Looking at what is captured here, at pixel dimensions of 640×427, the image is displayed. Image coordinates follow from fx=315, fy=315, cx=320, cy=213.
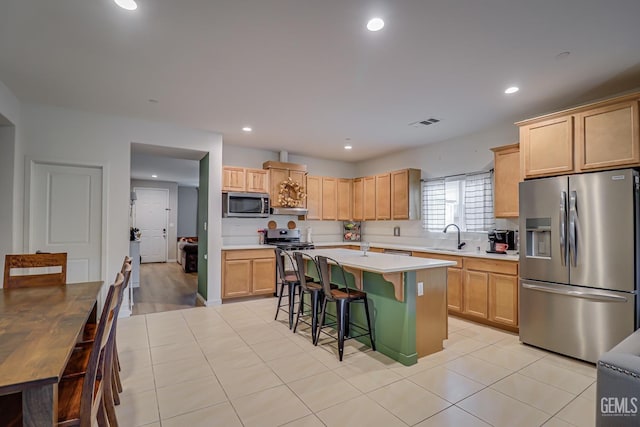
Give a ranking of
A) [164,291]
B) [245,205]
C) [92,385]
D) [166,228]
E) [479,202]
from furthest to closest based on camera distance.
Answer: [166,228], [164,291], [245,205], [479,202], [92,385]

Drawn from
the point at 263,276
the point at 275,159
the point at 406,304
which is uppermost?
the point at 275,159

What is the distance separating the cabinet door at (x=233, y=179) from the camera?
529 centimetres

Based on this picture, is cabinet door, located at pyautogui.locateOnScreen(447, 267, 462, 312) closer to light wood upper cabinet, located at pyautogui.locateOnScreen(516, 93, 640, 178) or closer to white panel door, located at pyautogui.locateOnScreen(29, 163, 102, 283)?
light wood upper cabinet, located at pyautogui.locateOnScreen(516, 93, 640, 178)

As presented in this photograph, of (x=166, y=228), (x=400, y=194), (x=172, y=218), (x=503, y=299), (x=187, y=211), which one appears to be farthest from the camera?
(x=187, y=211)

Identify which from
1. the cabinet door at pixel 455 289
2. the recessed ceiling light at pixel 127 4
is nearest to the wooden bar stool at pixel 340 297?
the cabinet door at pixel 455 289

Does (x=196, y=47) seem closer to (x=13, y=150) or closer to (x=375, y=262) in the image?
(x=375, y=262)

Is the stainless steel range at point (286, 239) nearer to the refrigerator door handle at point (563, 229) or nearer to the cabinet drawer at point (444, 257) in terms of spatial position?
the cabinet drawer at point (444, 257)

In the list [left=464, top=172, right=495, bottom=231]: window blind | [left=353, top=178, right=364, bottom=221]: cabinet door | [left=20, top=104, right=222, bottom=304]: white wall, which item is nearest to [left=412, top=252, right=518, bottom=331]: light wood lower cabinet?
[left=464, top=172, right=495, bottom=231]: window blind

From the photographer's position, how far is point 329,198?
655cm

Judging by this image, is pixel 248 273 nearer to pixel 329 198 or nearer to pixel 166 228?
pixel 329 198

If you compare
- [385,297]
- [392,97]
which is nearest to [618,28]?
[392,97]

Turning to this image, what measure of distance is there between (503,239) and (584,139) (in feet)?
A: 5.20

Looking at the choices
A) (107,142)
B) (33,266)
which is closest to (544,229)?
(33,266)

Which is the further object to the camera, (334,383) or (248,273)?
(248,273)
